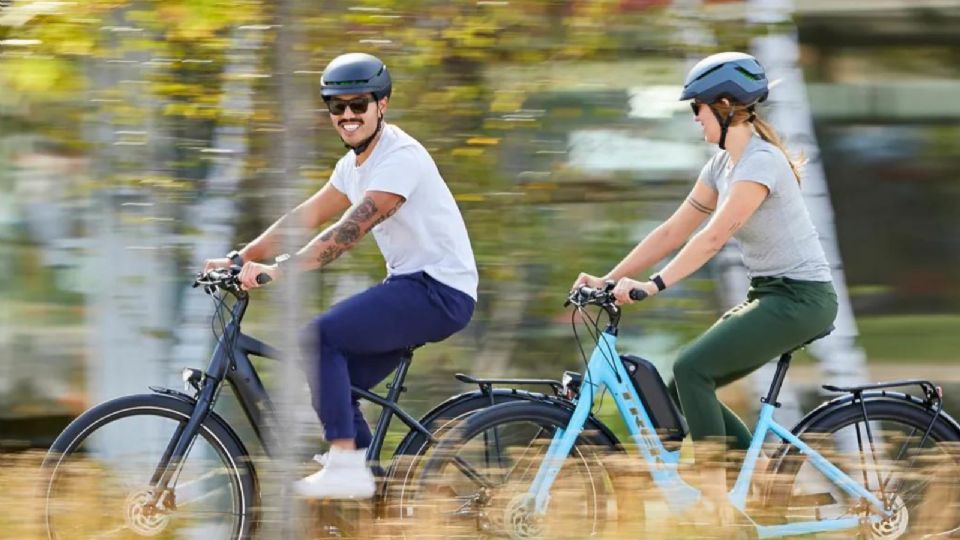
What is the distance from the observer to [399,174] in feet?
15.7

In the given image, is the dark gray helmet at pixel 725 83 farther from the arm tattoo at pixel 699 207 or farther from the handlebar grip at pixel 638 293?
the handlebar grip at pixel 638 293

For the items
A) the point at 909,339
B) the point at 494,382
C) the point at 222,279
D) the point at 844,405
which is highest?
the point at 909,339

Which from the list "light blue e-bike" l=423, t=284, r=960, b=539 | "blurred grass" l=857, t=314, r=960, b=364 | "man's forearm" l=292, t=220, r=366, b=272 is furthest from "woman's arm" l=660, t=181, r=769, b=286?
"blurred grass" l=857, t=314, r=960, b=364

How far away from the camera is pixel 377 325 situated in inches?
192

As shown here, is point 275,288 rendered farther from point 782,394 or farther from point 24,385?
point 24,385

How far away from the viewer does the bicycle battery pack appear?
500 cm

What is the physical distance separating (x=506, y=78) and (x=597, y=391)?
5.53 feet

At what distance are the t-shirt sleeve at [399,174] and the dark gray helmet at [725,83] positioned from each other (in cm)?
77

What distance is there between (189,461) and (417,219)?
947 mm

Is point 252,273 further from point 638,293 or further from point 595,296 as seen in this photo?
point 638,293

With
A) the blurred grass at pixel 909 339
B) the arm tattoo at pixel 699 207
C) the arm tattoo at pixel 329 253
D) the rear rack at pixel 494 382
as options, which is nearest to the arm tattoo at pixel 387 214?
the arm tattoo at pixel 329 253

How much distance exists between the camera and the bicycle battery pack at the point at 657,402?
5.00 m

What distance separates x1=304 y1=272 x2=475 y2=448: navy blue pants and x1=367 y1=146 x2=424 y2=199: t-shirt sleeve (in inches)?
10.9

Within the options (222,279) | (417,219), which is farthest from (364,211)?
(222,279)
